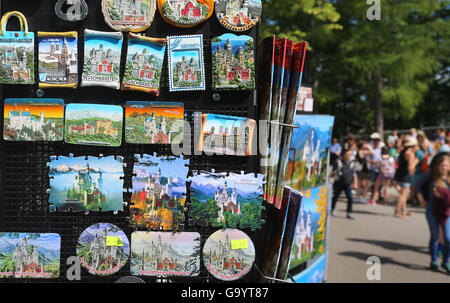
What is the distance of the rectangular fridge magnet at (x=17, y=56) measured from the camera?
6.95 feet

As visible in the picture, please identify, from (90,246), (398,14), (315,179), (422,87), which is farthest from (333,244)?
(422,87)

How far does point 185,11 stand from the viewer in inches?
85.1

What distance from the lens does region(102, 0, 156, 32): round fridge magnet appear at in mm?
2150

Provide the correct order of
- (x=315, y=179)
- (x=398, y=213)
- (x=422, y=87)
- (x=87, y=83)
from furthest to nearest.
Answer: (x=422, y=87), (x=398, y=213), (x=315, y=179), (x=87, y=83)

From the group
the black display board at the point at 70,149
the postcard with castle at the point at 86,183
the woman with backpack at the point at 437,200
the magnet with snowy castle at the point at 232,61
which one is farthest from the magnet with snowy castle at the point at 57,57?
the woman with backpack at the point at 437,200

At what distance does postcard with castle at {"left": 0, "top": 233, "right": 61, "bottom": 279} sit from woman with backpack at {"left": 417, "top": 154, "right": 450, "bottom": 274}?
515 cm

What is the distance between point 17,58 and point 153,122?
0.79m

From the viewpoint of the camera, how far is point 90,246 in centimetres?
222

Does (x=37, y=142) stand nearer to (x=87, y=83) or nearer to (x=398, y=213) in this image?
(x=87, y=83)

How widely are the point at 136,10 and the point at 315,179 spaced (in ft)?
8.60

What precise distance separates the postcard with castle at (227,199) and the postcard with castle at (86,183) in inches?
16.4

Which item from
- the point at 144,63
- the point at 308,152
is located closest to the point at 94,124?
the point at 144,63

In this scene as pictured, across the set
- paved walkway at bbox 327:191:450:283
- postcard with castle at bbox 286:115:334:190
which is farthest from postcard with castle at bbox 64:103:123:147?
paved walkway at bbox 327:191:450:283

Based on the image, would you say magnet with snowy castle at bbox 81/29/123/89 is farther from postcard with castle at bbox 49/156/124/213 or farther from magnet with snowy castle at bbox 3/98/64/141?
postcard with castle at bbox 49/156/124/213
